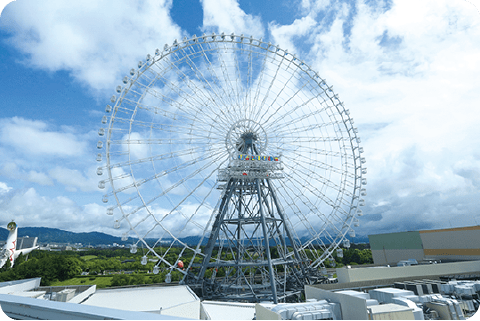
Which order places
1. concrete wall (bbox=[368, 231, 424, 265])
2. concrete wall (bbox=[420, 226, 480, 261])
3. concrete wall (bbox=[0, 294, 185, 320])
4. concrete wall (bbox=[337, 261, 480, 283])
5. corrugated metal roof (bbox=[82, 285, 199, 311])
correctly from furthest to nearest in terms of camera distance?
concrete wall (bbox=[368, 231, 424, 265]) < concrete wall (bbox=[420, 226, 480, 261]) < concrete wall (bbox=[337, 261, 480, 283]) < corrugated metal roof (bbox=[82, 285, 199, 311]) < concrete wall (bbox=[0, 294, 185, 320])

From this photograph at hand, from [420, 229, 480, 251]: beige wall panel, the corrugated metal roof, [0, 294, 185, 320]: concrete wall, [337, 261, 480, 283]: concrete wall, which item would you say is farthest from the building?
[0, 294, 185, 320]: concrete wall

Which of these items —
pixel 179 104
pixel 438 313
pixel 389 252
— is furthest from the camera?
pixel 389 252

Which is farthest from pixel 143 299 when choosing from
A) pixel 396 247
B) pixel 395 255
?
pixel 395 255

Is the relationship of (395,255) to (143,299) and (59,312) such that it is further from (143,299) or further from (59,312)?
(59,312)

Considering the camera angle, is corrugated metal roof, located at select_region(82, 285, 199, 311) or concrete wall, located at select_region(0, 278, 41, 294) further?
concrete wall, located at select_region(0, 278, 41, 294)

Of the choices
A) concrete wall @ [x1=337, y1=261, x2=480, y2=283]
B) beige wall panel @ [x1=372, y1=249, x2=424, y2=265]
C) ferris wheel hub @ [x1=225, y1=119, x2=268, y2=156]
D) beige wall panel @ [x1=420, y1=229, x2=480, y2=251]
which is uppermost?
ferris wheel hub @ [x1=225, y1=119, x2=268, y2=156]

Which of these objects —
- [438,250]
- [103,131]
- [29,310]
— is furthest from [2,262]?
[438,250]

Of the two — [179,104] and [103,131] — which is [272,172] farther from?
[103,131]

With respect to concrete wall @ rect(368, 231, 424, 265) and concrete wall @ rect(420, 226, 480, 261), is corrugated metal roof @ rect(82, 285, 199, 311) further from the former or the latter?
concrete wall @ rect(420, 226, 480, 261)
